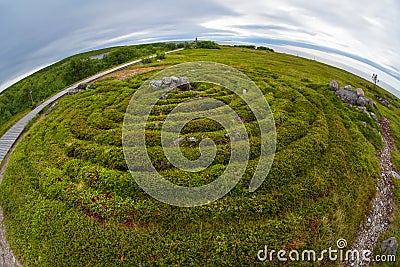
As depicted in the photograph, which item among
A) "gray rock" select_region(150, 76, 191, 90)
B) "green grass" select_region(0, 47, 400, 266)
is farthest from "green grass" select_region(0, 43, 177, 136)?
"green grass" select_region(0, 47, 400, 266)

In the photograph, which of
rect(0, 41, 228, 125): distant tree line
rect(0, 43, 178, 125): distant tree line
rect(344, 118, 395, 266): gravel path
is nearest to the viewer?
rect(344, 118, 395, 266): gravel path

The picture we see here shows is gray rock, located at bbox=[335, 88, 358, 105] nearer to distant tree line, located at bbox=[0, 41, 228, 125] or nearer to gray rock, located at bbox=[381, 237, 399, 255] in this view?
gray rock, located at bbox=[381, 237, 399, 255]

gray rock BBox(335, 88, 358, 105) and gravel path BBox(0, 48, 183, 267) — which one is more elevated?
gray rock BBox(335, 88, 358, 105)

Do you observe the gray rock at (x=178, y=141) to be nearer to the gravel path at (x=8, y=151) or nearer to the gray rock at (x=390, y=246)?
the gravel path at (x=8, y=151)

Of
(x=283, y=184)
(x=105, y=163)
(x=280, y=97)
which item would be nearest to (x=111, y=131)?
(x=105, y=163)

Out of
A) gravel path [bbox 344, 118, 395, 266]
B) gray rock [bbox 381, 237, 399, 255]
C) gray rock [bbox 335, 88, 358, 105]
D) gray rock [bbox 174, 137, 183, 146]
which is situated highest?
gray rock [bbox 335, 88, 358, 105]

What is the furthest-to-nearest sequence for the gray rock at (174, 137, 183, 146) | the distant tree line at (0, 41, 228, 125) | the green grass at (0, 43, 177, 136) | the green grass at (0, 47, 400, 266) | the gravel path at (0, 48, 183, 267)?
the distant tree line at (0, 41, 228, 125) → the green grass at (0, 43, 177, 136) → the gray rock at (174, 137, 183, 146) → the gravel path at (0, 48, 183, 267) → the green grass at (0, 47, 400, 266)
